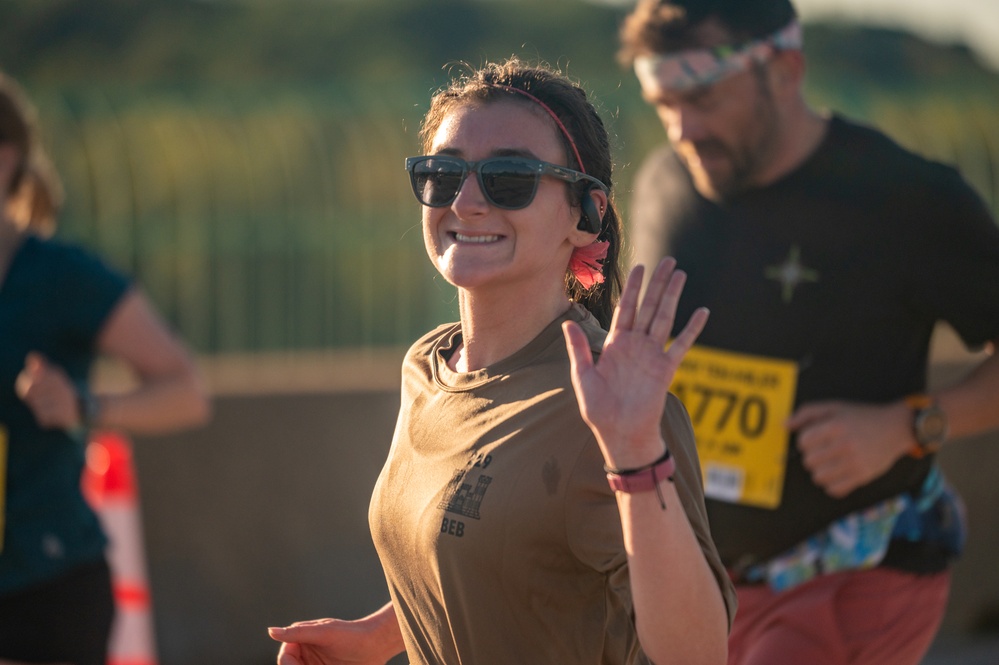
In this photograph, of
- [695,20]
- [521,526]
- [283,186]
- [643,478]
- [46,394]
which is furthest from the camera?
[283,186]

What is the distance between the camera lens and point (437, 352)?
9.38 ft

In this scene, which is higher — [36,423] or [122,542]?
[36,423]

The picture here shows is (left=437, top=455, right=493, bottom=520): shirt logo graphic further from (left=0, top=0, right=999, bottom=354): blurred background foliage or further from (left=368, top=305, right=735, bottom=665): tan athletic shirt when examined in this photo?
(left=0, top=0, right=999, bottom=354): blurred background foliage

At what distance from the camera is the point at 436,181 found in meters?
2.63

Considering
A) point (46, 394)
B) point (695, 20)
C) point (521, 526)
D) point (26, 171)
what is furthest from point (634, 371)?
point (26, 171)

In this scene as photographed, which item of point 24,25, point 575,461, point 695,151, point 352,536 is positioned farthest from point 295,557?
point 24,25

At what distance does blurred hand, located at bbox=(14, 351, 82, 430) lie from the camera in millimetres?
4309

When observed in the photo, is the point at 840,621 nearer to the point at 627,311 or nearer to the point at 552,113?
the point at 552,113

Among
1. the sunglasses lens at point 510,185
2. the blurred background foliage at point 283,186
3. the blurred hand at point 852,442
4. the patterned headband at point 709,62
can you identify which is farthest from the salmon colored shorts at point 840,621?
the blurred background foliage at point 283,186

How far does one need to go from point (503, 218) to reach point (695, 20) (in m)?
1.82

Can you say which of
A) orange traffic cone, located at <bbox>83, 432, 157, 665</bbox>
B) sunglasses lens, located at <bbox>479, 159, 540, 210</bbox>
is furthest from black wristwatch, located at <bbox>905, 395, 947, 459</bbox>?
orange traffic cone, located at <bbox>83, 432, 157, 665</bbox>

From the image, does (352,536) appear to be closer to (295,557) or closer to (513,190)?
(295,557)

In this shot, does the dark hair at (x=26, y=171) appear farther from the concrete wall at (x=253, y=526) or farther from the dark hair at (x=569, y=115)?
the concrete wall at (x=253, y=526)

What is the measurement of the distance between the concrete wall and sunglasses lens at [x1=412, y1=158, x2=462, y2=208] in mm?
4424
